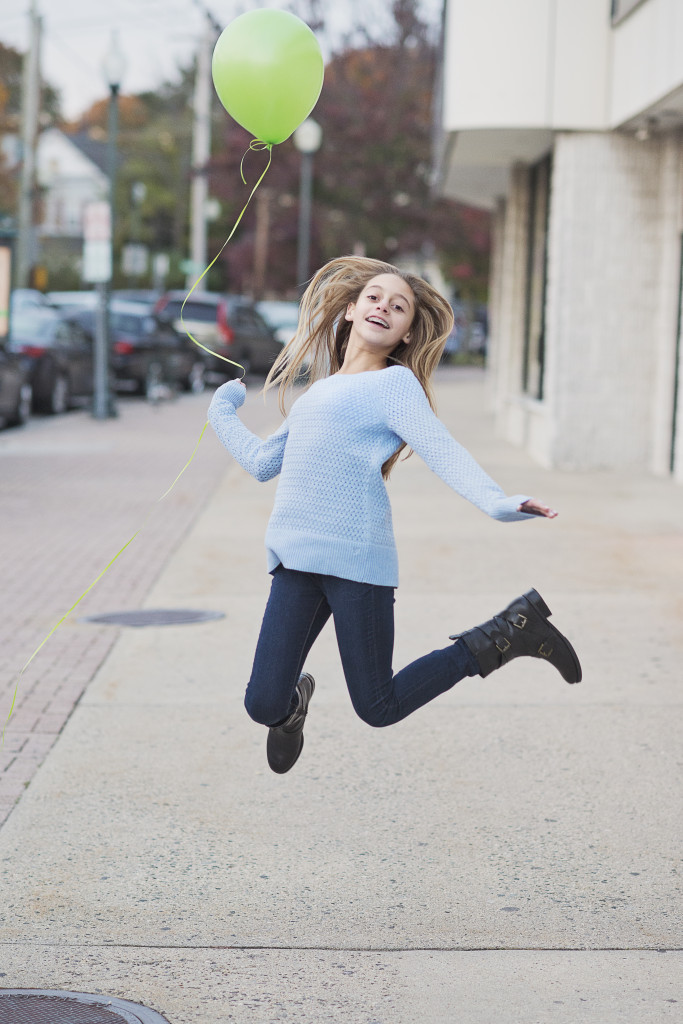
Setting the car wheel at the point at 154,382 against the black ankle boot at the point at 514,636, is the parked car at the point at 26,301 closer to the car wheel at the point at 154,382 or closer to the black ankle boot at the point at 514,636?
the car wheel at the point at 154,382

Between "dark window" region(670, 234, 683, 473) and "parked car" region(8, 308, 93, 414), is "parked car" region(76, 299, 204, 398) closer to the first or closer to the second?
"parked car" region(8, 308, 93, 414)

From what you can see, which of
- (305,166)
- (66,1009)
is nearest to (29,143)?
(305,166)

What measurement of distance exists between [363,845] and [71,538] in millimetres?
6344

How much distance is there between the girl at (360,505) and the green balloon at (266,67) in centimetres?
69

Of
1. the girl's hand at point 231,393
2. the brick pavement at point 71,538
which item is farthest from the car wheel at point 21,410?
the girl's hand at point 231,393

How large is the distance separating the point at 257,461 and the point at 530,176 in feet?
51.1

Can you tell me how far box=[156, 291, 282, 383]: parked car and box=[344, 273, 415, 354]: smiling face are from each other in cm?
2409

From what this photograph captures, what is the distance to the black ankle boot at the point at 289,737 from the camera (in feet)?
13.9

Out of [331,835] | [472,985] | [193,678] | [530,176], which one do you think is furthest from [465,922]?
[530,176]

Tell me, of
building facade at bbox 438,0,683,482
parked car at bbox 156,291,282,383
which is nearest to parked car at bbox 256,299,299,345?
parked car at bbox 156,291,282,383

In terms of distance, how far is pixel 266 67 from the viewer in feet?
14.8

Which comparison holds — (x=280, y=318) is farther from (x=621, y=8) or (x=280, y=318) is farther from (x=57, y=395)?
(x=621, y=8)

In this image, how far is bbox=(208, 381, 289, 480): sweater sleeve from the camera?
4191mm

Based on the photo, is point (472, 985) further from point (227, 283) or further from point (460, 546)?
point (227, 283)
